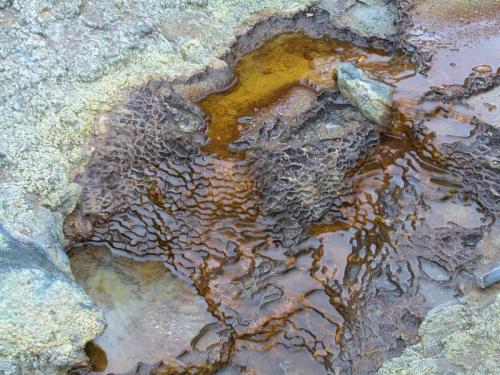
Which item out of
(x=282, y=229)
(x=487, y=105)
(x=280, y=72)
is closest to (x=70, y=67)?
(x=280, y=72)

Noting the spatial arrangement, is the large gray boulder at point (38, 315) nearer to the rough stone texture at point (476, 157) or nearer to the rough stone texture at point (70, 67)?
the rough stone texture at point (70, 67)

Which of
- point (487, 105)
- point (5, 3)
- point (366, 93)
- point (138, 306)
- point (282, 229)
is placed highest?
point (5, 3)

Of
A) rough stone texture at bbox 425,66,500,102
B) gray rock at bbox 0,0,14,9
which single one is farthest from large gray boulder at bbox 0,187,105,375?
rough stone texture at bbox 425,66,500,102

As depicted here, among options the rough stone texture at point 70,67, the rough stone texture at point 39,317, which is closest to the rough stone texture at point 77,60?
the rough stone texture at point 70,67

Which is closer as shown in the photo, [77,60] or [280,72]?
[77,60]

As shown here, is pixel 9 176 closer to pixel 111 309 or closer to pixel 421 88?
pixel 111 309

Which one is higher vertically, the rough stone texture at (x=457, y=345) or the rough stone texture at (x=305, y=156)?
the rough stone texture at (x=305, y=156)

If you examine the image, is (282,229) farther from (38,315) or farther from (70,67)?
(70,67)
